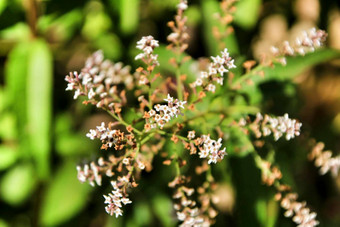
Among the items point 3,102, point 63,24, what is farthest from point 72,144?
point 63,24

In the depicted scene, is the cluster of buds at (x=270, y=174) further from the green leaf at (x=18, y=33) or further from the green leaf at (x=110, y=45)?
the green leaf at (x=18, y=33)

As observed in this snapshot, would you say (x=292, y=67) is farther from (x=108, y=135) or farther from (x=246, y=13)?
(x=108, y=135)

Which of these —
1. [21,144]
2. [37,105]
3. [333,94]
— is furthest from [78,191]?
[333,94]

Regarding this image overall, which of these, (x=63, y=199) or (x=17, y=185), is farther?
(x=17, y=185)

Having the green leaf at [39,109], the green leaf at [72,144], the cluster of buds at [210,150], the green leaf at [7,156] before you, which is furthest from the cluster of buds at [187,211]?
the green leaf at [7,156]

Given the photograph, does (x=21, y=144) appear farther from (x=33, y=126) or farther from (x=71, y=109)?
(x=71, y=109)

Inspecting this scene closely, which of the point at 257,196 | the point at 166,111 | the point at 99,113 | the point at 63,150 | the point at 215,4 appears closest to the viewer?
the point at 166,111

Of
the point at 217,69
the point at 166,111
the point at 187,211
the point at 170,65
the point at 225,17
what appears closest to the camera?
Answer: the point at 166,111
